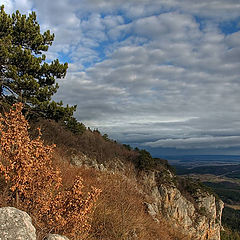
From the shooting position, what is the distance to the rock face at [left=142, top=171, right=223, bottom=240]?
105 feet

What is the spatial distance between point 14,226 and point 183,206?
3659 cm

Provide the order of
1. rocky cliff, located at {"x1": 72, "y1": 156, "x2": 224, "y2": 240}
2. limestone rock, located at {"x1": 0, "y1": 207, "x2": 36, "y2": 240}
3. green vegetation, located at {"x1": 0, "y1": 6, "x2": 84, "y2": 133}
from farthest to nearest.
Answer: rocky cliff, located at {"x1": 72, "y1": 156, "x2": 224, "y2": 240} → green vegetation, located at {"x1": 0, "y1": 6, "x2": 84, "y2": 133} → limestone rock, located at {"x1": 0, "y1": 207, "x2": 36, "y2": 240}

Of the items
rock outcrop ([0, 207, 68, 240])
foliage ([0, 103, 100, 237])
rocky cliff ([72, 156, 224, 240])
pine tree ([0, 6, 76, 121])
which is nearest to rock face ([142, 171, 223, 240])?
rocky cliff ([72, 156, 224, 240])

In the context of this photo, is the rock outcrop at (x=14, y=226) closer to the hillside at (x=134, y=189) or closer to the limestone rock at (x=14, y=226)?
the limestone rock at (x=14, y=226)

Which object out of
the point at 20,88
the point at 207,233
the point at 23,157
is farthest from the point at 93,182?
the point at 207,233

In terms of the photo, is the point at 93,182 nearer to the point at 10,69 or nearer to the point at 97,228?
the point at 97,228

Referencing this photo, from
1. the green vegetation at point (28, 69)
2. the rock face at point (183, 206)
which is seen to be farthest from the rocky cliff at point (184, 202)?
the green vegetation at point (28, 69)

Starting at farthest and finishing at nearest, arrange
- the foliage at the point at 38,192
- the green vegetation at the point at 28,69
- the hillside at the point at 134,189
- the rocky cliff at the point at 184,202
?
the rocky cliff at the point at 184,202, the green vegetation at the point at 28,69, the hillside at the point at 134,189, the foliage at the point at 38,192

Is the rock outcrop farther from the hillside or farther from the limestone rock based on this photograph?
the hillside

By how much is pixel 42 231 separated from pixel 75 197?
921 millimetres

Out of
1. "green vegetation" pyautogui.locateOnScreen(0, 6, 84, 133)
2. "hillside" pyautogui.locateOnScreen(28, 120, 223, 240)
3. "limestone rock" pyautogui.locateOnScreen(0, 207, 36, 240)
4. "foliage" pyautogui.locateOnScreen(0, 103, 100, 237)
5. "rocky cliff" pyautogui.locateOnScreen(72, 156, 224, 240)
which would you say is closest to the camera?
"limestone rock" pyautogui.locateOnScreen(0, 207, 36, 240)

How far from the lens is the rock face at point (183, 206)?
1264 inches

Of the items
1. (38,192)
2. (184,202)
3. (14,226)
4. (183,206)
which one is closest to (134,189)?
(38,192)

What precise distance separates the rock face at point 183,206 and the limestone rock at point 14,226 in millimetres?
27092
